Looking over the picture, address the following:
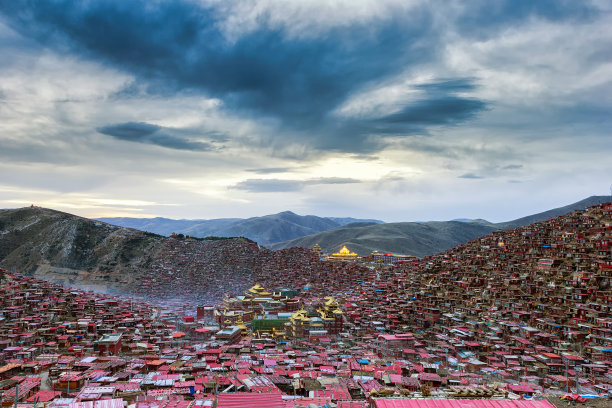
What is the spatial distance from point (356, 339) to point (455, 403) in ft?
68.9

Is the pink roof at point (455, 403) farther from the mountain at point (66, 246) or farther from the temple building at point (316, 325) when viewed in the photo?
the mountain at point (66, 246)

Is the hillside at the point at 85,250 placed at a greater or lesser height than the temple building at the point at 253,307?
greater

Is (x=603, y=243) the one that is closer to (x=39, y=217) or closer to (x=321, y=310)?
(x=321, y=310)

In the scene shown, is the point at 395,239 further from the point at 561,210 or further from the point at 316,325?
the point at 316,325

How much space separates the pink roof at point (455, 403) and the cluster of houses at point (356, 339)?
0.09m

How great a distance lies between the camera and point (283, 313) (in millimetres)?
45469

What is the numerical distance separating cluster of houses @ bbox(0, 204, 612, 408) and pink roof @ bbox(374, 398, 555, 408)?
85 mm

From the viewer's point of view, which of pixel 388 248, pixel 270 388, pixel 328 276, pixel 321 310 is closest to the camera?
pixel 270 388

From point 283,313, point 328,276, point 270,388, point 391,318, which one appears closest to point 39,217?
point 328,276

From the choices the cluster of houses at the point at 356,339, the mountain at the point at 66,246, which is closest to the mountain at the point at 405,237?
the mountain at the point at 66,246

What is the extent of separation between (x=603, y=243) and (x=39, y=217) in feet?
334

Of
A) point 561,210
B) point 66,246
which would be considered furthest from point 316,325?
point 561,210

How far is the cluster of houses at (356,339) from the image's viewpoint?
70.3 ft

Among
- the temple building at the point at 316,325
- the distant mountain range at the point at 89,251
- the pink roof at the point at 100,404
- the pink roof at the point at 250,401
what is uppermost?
the distant mountain range at the point at 89,251
